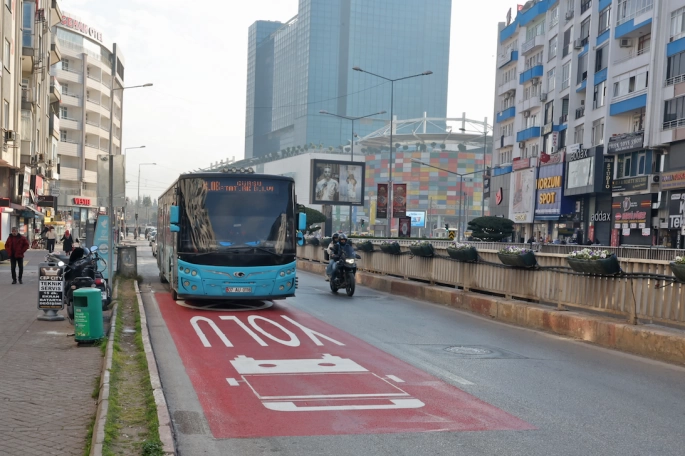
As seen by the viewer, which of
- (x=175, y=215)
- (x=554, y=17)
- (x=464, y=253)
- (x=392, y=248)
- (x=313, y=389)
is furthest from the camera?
(x=554, y=17)

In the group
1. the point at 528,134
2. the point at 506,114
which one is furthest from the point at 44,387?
the point at 506,114

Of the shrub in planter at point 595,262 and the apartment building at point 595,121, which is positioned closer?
the shrub in planter at point 595,262

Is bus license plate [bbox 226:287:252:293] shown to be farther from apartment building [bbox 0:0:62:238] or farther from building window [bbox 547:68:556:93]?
building window [bbox 547:68:556:93]

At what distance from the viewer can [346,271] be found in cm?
2125

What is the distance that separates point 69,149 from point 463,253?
2915 inches

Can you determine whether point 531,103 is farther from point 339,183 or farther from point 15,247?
point 15,247

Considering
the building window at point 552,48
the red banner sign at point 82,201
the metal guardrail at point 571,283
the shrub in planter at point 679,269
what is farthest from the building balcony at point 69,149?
the shrub in planter at point 679,269

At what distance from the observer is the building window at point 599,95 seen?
51.0 m

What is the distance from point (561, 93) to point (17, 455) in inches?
2346

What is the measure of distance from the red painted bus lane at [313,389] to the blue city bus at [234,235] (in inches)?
125

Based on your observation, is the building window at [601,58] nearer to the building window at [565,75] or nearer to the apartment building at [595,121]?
the apartment building at [595,121]

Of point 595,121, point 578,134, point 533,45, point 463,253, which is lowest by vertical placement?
point 463,253

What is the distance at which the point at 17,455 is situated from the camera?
5.51m

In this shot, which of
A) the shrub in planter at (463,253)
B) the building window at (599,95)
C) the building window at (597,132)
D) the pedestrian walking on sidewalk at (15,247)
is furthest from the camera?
the building window at (597,132)
